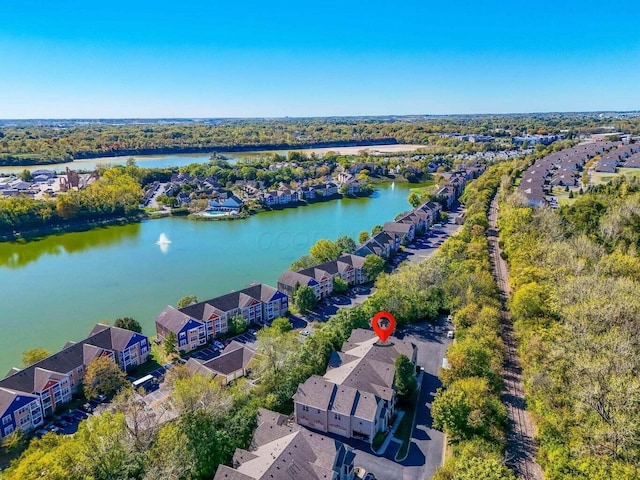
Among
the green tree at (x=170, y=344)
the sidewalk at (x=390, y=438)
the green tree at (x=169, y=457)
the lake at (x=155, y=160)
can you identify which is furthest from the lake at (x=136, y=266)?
the lake at (x=155, y=160)

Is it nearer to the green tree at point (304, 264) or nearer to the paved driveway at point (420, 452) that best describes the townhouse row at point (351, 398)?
the paved driveway at point (420, 452)

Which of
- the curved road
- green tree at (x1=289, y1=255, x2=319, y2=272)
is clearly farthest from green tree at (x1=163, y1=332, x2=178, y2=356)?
the curved road

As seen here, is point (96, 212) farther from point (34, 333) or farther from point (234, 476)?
point (234, 476)

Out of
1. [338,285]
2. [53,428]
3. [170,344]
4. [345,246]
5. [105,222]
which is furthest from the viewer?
[105,222]

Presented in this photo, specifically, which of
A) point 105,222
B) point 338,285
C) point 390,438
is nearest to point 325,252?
point 338,285

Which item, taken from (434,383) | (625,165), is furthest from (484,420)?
(625,165)

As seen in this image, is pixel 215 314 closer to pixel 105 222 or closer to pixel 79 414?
pixel 79 414
